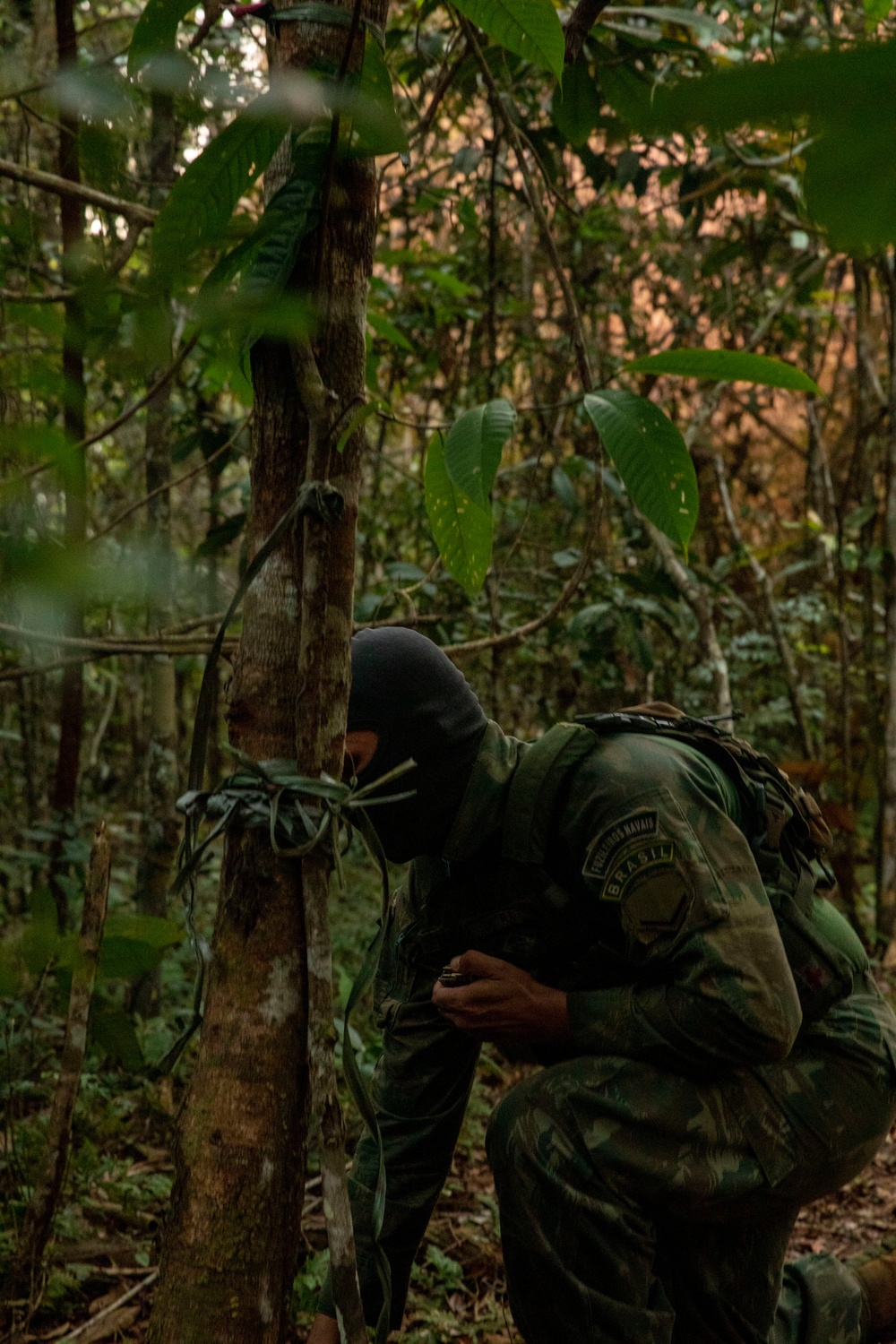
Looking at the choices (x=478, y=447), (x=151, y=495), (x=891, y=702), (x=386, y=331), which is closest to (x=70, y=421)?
(x=386, y=331)

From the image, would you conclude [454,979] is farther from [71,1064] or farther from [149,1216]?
[149,1216]

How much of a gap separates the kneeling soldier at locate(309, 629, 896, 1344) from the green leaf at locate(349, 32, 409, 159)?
0.88 metres

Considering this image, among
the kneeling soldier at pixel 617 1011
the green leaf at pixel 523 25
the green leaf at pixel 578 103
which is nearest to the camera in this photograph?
the green leaf at pixel 523 25

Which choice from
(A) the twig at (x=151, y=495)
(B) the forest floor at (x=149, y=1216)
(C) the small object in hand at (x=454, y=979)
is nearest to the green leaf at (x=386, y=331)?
(A) the twig at (x=151, y=495)

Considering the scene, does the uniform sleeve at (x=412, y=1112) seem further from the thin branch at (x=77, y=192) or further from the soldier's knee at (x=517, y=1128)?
the thin branch at (x=77, y=192)

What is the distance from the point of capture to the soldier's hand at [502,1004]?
1864mm

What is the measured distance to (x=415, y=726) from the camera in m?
1.93

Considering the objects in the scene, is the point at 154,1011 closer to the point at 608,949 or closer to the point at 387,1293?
the point at 608,949

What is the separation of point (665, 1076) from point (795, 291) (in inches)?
164

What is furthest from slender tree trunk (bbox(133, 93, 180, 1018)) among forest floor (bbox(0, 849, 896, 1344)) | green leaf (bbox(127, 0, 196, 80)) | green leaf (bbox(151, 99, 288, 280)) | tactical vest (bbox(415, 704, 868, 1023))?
green leaf (bbox(151, 99, 288, 280))

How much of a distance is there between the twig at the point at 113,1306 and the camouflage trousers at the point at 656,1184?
0.68 metres

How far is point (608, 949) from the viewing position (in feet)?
6.52

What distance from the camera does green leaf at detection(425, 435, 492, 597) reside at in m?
1.70

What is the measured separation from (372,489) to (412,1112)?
10.9 feet
